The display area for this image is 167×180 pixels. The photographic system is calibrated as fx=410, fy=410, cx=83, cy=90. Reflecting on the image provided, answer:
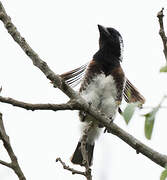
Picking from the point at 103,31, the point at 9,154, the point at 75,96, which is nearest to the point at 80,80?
the point at 103,31

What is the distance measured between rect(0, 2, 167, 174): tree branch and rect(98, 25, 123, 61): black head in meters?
2.26

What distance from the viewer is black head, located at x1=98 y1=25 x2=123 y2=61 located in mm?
5066

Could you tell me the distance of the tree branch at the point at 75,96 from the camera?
2.60 meters

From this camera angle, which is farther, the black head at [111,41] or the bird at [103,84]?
the black head at [111,41]

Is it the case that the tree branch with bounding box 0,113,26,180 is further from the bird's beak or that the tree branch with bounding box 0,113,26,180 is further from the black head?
the bird's beak

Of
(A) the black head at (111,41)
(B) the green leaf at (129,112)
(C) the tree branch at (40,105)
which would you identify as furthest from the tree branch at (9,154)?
(A) the black head at (111,41)

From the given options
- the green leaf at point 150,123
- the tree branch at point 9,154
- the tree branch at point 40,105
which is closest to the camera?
the green leaf at point 150,123

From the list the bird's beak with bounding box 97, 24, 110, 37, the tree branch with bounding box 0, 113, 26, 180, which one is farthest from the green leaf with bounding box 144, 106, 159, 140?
the bird's beak with bounding box 97, 24, 110, 37

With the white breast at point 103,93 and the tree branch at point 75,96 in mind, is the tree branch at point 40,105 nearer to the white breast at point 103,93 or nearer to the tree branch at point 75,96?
the tree branch at point 75,96

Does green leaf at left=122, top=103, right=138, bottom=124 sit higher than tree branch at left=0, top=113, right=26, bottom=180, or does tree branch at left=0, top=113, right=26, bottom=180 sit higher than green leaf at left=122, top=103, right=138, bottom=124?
green leaf at left=122, top=103, right=138, bottom=124

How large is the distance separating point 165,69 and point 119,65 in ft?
9.83

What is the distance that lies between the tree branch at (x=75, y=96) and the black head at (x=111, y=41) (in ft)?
7.42

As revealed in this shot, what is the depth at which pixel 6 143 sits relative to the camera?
2.08m

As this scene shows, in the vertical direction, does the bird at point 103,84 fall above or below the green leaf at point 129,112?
above
